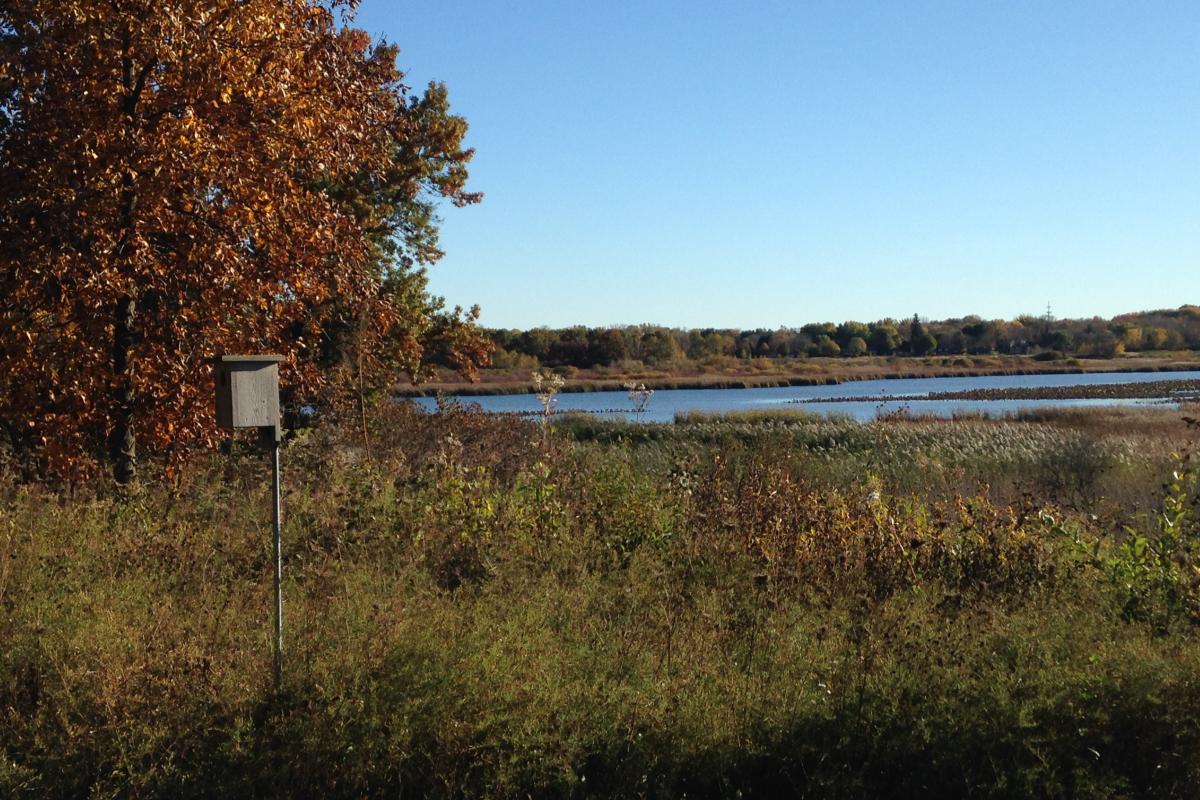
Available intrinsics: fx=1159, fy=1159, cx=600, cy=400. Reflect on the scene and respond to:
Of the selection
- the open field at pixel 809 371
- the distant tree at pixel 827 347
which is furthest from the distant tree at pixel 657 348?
the distant tree at pixel 827 347

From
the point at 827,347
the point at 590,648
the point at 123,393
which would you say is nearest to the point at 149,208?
the point at 123,393

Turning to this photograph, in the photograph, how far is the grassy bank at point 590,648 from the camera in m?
5.34

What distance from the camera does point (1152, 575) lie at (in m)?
7.31

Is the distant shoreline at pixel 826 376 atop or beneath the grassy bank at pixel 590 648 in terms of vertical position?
beneath

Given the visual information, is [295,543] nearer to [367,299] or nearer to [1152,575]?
[367,299]

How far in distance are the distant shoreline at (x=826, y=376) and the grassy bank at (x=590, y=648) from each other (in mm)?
66925

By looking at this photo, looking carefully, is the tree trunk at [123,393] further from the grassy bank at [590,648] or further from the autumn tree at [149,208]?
the grassy bank at [590,648]

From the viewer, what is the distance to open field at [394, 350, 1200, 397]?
86500 mm

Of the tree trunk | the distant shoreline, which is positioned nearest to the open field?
the distant shoreline

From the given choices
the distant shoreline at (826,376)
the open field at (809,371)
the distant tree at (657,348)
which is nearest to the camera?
the distant shoreline at (826,376)

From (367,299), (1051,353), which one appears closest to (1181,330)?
(1051,353)

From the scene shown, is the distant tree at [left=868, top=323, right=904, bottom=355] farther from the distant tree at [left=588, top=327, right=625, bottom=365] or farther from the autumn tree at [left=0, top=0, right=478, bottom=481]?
→ the autumn tree at [left=0, top=0, right=478, bottom=481]

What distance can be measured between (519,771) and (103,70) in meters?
7.25

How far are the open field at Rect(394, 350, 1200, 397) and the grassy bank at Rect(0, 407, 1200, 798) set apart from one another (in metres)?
69.5
